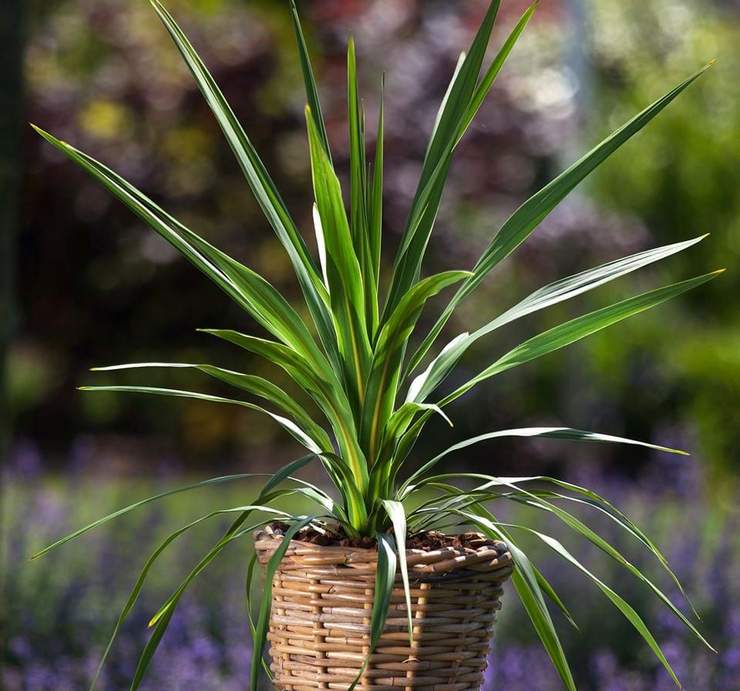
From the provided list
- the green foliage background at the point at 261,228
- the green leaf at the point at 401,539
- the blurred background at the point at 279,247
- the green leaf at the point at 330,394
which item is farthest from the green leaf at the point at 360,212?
the green foliage background at the point at 261,228

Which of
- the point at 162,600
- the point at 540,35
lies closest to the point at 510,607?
the point at 162,600

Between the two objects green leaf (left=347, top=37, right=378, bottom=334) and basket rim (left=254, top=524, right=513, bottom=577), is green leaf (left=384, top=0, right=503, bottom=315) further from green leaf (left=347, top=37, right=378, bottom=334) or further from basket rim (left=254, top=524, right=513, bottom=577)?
basket rim (left=254, top=524, right=513, bottom=577)

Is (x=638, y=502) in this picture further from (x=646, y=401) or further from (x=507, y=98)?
(x=507, y=98)

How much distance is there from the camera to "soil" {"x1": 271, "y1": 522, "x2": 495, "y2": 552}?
1.51 m

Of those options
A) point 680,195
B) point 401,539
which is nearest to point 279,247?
point 680,195

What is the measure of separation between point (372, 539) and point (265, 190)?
1.58 feet

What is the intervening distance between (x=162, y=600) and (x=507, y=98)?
14.8 ft

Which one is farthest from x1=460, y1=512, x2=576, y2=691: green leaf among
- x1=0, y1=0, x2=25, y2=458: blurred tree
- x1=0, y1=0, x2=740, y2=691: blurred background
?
x1=0, y1=0, x2=740, y2=691: blurred background

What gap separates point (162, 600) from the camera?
3.38 meters

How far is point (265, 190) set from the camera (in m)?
1.57

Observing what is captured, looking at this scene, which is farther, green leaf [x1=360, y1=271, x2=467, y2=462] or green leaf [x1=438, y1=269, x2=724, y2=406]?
green leaf [x1=438, y1=269, x2=724, y2=406]

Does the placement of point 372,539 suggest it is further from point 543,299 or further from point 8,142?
point 8,142

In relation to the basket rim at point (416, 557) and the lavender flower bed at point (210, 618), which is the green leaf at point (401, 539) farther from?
the lavender flower bed at point (210, 618)

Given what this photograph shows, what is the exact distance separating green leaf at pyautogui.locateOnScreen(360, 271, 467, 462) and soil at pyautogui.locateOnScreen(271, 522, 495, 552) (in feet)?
0.37
